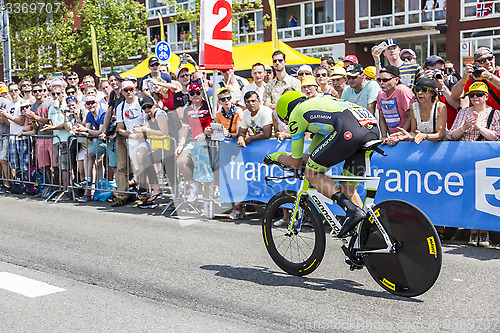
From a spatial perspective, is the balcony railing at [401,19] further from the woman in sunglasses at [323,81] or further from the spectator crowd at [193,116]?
the woman in sunglasses at [323,81]

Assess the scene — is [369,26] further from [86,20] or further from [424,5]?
[86,20]

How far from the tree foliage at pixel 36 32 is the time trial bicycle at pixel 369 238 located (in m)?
37.2

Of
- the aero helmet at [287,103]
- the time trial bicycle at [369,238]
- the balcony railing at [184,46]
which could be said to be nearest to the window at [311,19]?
the balcony railing at [184,46]

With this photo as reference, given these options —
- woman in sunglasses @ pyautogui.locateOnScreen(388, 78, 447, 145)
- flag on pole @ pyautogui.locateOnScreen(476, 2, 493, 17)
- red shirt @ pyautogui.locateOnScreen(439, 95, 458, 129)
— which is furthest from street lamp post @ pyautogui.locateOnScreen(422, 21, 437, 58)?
woman in sunglasses @ pyautogui.locateOnScreen(388, 78, 447, 145)

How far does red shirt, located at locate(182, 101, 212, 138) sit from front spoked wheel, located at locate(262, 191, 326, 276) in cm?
439

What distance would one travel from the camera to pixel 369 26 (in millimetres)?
35781

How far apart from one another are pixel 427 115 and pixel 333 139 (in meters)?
2.69

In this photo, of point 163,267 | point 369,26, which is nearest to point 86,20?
point 369,26

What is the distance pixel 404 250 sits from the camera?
5129 mm

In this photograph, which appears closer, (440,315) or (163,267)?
(440,315)

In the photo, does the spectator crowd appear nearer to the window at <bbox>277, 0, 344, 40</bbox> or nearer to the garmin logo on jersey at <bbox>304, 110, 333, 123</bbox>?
the garmin logo on jersey at <bbox>304, 110, 333, 123</bbox>

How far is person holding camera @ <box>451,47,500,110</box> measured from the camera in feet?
24.7

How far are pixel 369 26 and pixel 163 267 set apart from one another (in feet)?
105

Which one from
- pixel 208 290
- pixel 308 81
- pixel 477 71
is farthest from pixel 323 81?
pixel 208 290
